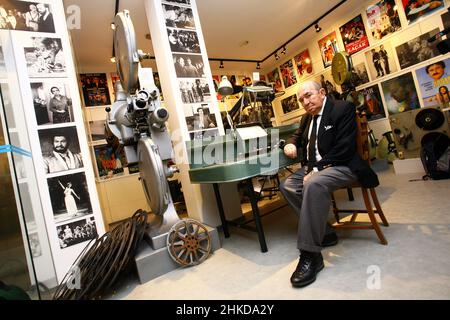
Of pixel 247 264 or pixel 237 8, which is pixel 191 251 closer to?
pixel 247 264

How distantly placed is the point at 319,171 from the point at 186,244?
1290mm

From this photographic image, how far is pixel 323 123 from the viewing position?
1.94 meters

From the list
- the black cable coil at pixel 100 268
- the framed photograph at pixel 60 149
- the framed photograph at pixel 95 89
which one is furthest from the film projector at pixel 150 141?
the framed photograph at pixel 95 89

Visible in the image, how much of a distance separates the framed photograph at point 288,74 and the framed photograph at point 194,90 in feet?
13.5

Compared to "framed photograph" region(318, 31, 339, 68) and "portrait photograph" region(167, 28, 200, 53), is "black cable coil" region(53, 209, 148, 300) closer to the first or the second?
"portrait photograph" region(167, 28, 200, 53)

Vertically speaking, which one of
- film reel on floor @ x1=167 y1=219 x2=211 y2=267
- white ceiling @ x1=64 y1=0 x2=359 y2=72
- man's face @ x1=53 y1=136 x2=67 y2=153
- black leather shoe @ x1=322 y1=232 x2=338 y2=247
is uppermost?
white ceiling @ x1=64 y1=0 x2=359 y2=72

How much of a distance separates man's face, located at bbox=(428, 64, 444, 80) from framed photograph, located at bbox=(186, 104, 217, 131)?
12.7 ft

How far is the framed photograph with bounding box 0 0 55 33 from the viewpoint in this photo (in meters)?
2.18

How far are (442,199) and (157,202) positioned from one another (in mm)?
2798

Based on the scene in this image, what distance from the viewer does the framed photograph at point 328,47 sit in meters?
5.28

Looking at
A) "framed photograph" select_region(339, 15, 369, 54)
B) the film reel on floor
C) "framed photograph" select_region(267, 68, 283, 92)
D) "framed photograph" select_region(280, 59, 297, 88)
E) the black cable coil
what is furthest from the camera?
"framed photograph" select_region(267, 68, 283, 92)

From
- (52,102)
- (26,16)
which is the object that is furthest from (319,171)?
(26,16)

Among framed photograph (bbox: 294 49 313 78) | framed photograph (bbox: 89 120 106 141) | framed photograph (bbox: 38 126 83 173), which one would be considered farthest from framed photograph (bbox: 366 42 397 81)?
framed photograph (bbox: 89 120 106 141)
